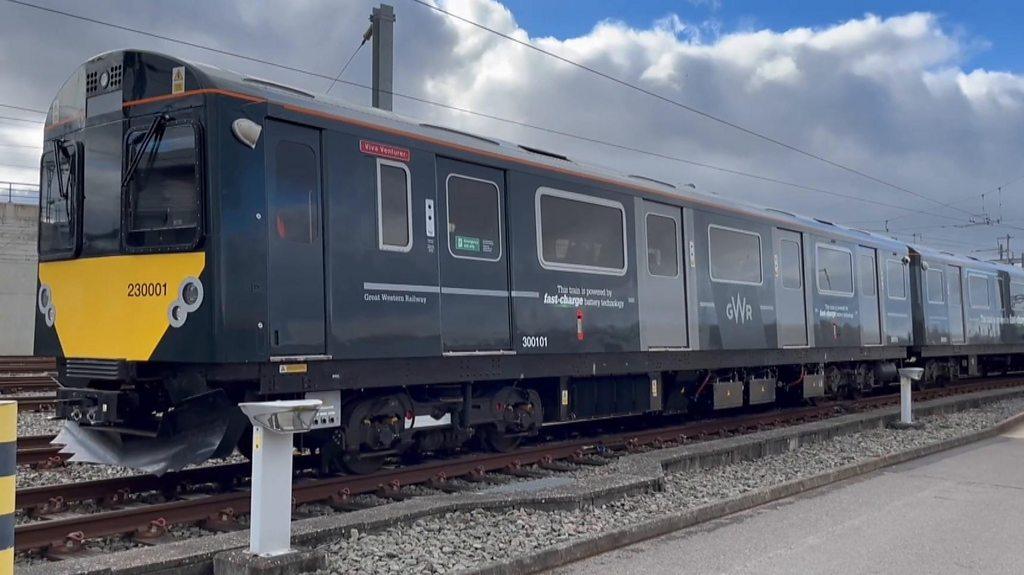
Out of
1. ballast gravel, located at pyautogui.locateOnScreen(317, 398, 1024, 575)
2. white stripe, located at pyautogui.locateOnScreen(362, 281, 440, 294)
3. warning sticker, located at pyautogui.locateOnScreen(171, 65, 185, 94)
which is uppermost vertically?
warning sticker, located at pyautogui.locateOnScreen(171, 65, 185, 94)

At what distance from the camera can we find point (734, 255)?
42.5 ft

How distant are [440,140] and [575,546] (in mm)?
4236

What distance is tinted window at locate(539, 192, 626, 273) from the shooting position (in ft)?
31.9

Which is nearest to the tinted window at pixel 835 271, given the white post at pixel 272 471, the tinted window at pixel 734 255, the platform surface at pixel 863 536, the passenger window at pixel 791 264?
the passenger window at pixel 791 264

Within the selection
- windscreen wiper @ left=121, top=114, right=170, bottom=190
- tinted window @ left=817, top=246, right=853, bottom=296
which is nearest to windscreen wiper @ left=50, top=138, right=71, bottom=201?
windscreen wiper @ left=121, top=114, right=170, bottom=190

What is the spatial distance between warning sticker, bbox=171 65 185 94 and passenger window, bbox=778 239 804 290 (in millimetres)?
9817

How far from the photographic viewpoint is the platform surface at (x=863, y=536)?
5.75m

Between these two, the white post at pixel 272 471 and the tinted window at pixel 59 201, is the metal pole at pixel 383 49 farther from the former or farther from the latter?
the white post at pixel 272 471

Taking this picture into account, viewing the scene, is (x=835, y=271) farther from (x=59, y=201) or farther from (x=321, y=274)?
(x=59, y=201)

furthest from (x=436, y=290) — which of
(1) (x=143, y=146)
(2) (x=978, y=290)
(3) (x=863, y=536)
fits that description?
(2) (x=978, y=290)

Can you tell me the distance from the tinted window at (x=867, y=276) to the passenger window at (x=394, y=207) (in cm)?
1124

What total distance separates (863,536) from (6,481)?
5548 mm

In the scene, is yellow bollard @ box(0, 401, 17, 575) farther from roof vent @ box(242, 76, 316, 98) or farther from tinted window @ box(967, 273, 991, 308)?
tinted window @ box(967, 273, 991, 308)

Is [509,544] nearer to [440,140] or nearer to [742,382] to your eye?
[440,140]
